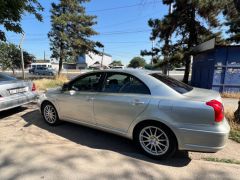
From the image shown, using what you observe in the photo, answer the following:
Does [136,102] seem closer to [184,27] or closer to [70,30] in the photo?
[184,27]

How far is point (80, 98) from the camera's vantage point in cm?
434

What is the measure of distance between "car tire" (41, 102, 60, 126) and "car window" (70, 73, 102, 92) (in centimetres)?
88

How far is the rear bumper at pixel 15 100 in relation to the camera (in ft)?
17.4

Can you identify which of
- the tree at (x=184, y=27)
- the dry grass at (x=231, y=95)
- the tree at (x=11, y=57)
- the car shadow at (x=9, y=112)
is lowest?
the car shadow at (x=9, y=112)

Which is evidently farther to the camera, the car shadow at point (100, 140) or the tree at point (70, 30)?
the tree at point (70, 30)

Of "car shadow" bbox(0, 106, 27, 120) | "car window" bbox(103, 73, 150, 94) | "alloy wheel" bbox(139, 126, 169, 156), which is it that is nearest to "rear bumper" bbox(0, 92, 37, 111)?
"car shadow" bbox(0, 106, 27, 120)

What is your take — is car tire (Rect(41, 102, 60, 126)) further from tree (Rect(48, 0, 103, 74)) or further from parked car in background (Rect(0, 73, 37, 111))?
tree (Rect(48, 0, 103, 74))

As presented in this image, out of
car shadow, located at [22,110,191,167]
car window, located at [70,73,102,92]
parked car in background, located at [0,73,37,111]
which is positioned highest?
car window, located at [70,73,102,92]

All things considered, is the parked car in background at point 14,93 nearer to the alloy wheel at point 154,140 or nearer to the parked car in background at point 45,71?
the alloy wheel at point 154,140

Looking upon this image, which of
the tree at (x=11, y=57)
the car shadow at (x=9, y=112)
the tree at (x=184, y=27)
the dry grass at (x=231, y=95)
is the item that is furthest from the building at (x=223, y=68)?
the tree at (x=11, y=57)

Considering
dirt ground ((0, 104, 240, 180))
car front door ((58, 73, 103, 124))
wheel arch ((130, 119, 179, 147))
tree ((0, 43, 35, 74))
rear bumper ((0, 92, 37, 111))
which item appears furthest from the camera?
tree ((0, 43, 35, 74))

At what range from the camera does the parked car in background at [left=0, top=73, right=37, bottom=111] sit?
5.33m

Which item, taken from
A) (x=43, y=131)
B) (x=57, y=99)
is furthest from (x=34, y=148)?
(x=57, y=99)

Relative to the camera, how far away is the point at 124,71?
396 cm
